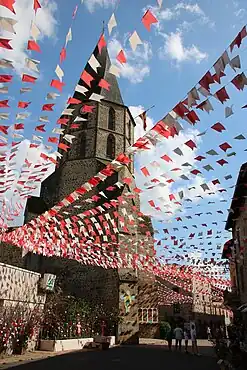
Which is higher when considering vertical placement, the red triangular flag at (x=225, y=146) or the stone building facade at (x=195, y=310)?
the red triangular flag at (x=225, y=146)

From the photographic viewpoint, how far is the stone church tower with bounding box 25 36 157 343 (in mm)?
18469

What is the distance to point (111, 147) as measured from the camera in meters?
24.2

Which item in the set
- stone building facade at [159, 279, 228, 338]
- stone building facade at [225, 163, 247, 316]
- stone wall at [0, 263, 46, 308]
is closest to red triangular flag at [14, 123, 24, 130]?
stone wall at [0, 263, 46, 308]

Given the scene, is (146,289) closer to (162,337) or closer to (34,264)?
(162,337)

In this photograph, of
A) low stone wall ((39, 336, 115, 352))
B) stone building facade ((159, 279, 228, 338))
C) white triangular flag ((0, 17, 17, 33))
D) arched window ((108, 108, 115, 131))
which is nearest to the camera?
white triangular flag ((0, 17, 17, 33))

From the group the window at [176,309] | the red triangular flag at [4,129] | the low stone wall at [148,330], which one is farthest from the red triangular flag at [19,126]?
the window at [176,309]

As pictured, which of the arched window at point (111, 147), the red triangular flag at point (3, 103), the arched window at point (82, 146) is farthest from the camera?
the arched window at point (111, 147)

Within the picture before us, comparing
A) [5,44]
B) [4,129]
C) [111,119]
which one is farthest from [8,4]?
[111,119]

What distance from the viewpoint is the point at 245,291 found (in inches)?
662

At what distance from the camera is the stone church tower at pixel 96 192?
18469 millimetres

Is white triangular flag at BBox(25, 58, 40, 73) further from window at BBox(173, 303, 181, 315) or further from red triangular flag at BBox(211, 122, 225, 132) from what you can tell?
window at BBox(173, 303, 181, 315)

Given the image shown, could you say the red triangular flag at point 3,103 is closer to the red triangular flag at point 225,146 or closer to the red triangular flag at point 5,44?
the red triangular flag at point 5,44

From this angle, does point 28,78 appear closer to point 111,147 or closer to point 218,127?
point 218,127

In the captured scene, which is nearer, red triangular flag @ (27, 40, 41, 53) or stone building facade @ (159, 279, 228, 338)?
red triangular flag @ (27, 40, 41, 53)
